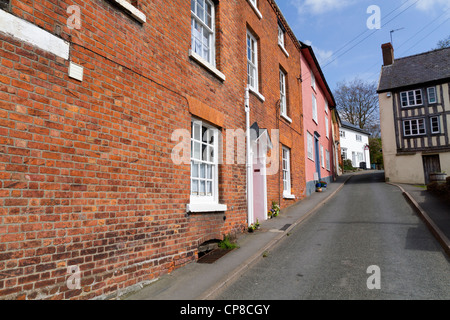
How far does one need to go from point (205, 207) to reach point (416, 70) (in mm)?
25367

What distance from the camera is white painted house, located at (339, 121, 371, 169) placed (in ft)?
149

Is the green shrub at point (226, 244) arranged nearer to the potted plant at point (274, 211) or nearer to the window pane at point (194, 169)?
the window pane at point (194, 169)

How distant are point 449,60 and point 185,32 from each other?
83.4ft

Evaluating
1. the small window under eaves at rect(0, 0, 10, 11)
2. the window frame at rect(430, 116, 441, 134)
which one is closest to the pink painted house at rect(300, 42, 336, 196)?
the window frame at rect(430, 116, 441, 134)

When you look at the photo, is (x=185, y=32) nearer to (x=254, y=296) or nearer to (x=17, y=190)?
(x=17, y=190)

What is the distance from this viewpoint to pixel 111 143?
4129mm

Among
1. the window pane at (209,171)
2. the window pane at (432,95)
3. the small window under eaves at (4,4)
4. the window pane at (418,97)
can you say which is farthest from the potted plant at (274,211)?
the window pane at (432,95)

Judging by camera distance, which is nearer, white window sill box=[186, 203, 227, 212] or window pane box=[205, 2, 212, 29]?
white window sill box=[186, 203, 227, 212]

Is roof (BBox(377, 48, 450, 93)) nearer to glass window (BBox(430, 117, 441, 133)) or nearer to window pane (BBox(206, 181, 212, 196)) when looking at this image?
glass window (BBox(430, 117, 441, 133))

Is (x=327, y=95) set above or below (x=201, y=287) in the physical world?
above

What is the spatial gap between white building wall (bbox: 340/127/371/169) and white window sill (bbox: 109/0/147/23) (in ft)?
146

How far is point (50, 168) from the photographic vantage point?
3348 millimetres
